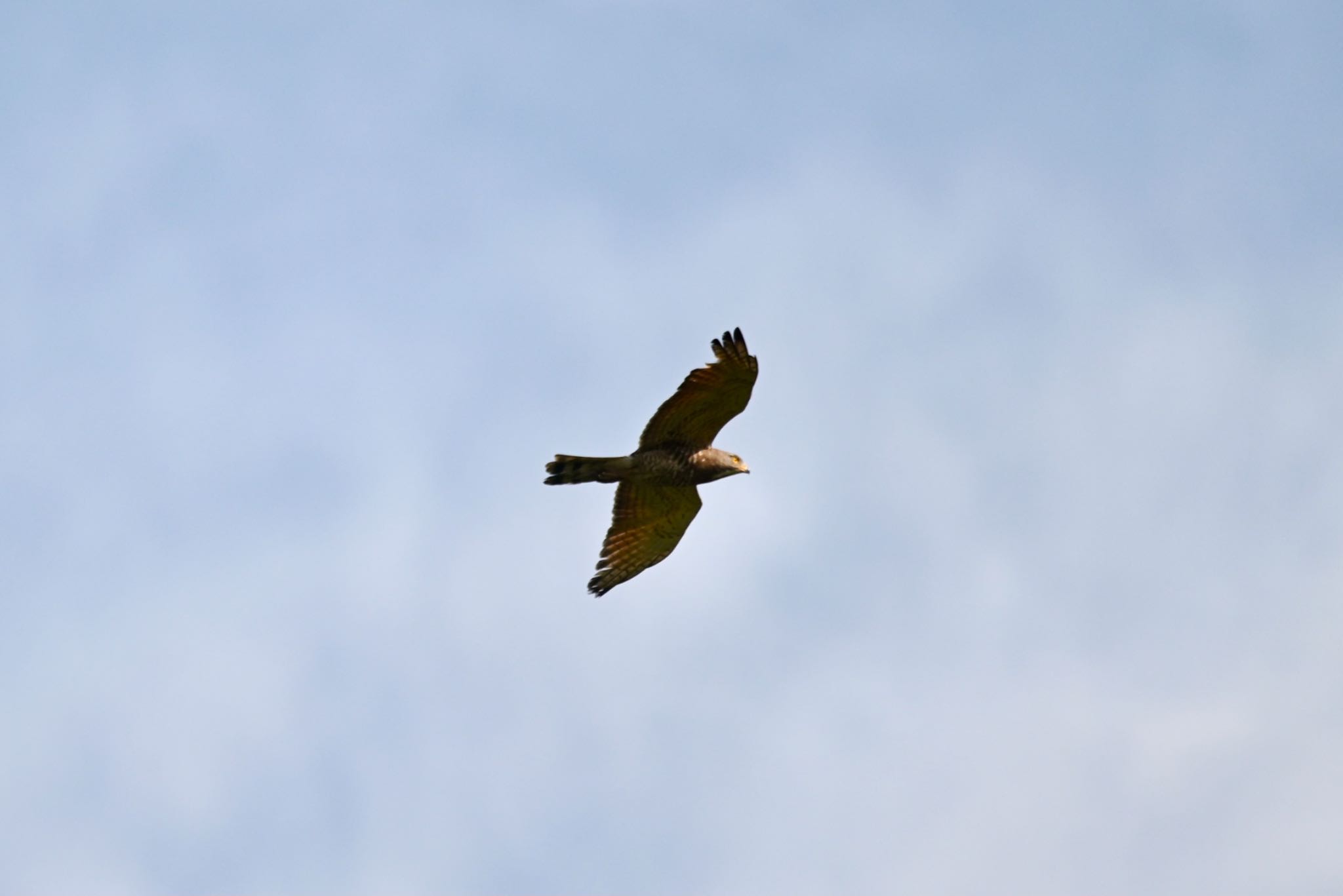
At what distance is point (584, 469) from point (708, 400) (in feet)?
6.12

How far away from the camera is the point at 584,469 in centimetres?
2178

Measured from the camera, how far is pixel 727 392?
21.1 meters

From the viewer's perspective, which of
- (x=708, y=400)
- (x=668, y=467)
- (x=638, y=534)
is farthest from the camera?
(x=638, y=534)

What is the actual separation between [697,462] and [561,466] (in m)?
1.70

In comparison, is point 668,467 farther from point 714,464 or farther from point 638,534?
point 638,534

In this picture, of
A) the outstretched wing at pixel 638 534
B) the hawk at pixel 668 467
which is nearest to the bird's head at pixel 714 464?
the hawk at pixel 668 467

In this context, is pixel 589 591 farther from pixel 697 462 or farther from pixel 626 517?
pixel 697 462

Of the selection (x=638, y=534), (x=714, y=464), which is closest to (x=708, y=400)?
(x=714, y=464)

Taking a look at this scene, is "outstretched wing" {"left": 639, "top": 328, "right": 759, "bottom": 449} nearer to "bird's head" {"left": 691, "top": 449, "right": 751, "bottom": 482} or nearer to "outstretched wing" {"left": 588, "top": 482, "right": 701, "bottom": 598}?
"bird's head" {"left": 691, "top": 449, "right": 751, "bottom": 482}

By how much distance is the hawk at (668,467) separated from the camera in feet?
68.4

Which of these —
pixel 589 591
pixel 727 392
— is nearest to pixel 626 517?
pixel 589 591

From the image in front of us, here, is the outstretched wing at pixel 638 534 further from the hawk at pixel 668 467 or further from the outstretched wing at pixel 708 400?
the outstretched wing at pixel 708 400

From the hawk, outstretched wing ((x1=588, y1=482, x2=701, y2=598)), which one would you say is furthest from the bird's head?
outstretched wing ((x1=588, y1=482, x2=701, y2=598))

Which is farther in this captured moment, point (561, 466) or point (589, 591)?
point (589, 591)
